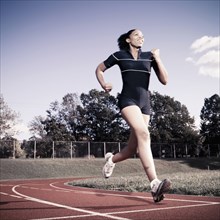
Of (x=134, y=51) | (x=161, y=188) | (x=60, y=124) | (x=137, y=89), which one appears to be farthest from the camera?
(x=60, y=124)

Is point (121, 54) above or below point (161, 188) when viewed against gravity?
above

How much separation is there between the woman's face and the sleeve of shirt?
0.36 m

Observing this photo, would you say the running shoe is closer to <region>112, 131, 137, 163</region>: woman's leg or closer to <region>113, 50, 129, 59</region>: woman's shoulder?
<region>112, 131, 137, 163</region>: woman's leg

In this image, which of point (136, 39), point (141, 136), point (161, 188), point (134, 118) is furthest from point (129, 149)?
point (136, 39)

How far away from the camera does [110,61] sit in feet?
12.6

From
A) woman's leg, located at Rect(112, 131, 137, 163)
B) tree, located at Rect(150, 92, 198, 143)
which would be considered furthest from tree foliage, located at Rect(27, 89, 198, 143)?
woman's leg, located at Rect(112, 131, 137, 163)

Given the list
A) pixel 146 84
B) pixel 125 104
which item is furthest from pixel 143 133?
pixel 146 84

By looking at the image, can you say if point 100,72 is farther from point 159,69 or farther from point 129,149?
point 129,149

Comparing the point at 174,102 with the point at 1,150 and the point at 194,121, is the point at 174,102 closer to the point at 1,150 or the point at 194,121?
the point at 194,121

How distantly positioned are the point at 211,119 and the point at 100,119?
31.1 metres

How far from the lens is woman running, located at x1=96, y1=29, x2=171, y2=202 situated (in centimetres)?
341

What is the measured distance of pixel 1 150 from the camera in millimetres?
32094

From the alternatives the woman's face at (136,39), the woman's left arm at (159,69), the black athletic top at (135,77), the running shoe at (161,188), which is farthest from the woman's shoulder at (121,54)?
the running shoe at (161,188)

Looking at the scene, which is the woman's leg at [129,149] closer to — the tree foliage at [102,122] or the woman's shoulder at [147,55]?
the woman's shoulder at [147,55]
